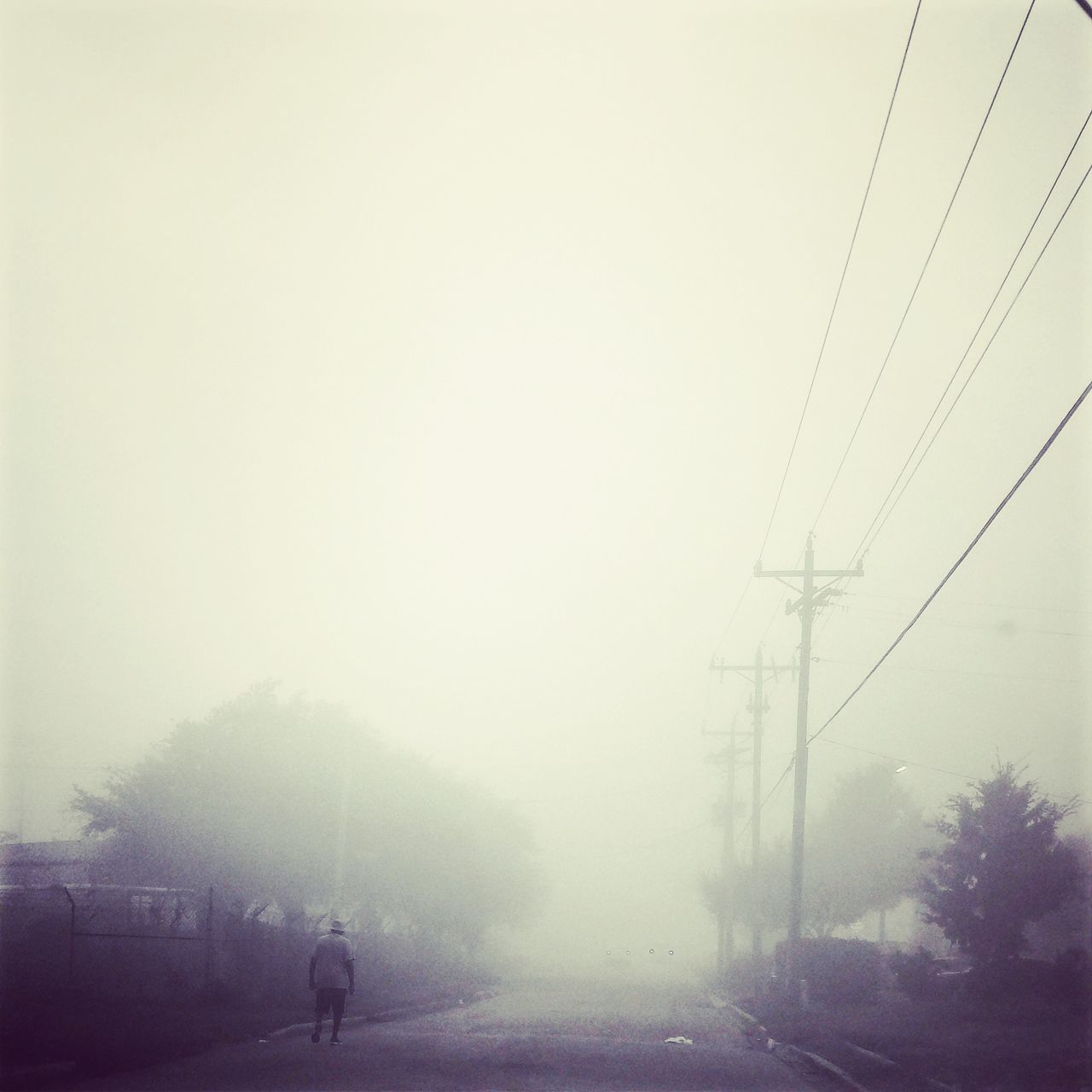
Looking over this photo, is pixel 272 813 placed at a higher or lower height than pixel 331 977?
higher

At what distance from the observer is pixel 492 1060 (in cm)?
1800

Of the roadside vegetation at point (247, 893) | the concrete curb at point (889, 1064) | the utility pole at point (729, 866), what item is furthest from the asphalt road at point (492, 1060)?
the utility pole at point (729, 866)

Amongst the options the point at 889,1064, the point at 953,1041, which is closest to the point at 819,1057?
the point at 889,1064

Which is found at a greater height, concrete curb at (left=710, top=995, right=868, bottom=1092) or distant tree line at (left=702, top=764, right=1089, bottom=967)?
distant tree line at (left=702, top=764, right=1089, bottom=967)

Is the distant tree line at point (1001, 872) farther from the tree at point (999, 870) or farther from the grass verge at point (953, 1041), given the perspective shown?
the grass verge at point (953, 1041)

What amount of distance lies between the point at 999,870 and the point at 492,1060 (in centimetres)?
1921

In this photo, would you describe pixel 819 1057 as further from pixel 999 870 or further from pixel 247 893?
pixel 247 893

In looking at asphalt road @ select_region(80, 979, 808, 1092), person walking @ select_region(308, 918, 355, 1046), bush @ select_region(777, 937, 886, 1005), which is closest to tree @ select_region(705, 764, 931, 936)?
bush @ select_region(777, 937, 886, 1005)

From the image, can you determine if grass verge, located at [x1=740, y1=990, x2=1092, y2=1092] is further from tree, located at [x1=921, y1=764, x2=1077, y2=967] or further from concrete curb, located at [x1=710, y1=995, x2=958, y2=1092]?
tree, located at [x1=921, y1=764, x2=1077, y2=967]

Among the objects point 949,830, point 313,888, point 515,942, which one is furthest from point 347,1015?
point 515,942

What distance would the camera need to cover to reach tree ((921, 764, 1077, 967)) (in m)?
31.0

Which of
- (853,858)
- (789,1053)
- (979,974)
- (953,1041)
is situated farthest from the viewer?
(853,858)

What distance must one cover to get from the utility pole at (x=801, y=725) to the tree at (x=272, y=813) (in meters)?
16.0

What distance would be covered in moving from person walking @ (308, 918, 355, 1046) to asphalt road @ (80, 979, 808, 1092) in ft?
1.96
